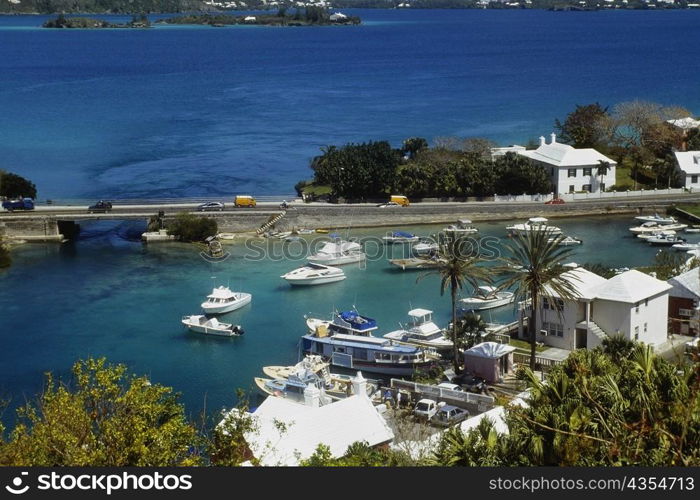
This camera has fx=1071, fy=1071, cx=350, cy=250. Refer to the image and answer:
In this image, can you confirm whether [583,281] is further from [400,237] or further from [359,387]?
[400,237]

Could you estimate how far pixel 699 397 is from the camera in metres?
16.7

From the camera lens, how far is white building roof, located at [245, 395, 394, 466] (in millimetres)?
23344

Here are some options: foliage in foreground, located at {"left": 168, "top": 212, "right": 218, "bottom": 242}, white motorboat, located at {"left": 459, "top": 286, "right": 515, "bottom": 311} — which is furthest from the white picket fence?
white motorboat, located at {"left": 459, "top": 286, "right": 515, "bottom": 311}

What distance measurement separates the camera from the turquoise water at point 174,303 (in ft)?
123

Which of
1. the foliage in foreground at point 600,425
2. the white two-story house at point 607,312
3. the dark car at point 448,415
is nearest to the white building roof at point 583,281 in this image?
the white two-story house at point 607,312

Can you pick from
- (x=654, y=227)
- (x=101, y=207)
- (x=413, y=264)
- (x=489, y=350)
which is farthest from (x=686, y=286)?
(x=101, y=207)

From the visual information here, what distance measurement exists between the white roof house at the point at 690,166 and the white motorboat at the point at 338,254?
22.5m

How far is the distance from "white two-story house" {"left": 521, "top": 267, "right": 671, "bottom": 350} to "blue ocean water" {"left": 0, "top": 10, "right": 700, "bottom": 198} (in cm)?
3856

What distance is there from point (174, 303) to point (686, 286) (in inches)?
830

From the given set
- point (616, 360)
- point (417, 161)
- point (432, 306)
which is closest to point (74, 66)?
point (417, 161)

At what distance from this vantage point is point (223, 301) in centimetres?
4353

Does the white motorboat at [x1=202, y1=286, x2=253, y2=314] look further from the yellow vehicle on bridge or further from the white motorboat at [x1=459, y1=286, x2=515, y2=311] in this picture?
the yellow vehicle on bridge

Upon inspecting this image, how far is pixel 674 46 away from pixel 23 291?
6786 inches

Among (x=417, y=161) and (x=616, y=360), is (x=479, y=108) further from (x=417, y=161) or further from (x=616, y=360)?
(x=616, y=360)
